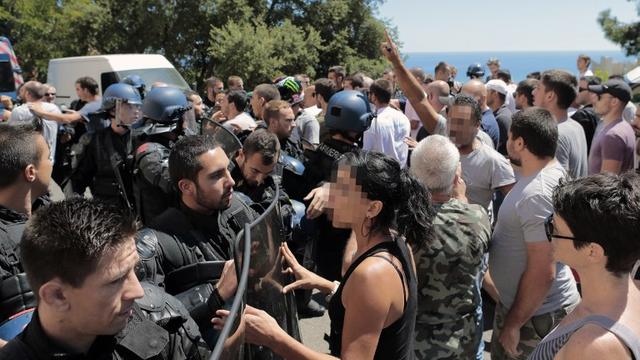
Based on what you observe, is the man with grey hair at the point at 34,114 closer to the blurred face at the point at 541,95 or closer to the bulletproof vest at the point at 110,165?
the bulletproof vest at the point at 110,165

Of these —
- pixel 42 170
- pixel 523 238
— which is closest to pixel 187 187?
pixel 42 170

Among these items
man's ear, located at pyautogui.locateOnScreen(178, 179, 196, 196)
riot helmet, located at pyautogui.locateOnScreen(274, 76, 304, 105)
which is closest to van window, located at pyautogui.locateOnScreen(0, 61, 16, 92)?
riot helmet, located at pyautogui.locateOnScreen(274, 76, 304, 105)

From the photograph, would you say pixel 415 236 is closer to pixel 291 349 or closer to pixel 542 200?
pixel 291 349

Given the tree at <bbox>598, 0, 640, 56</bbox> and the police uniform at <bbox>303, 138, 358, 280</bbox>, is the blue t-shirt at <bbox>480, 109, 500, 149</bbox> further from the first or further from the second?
the tree at <bbox>598, 0, 640, 56</bbox>

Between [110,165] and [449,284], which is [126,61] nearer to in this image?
[110,165]

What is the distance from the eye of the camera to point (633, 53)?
1038 inches

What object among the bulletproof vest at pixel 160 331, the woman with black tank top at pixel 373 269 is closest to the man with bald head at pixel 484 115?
the woman with black tank top at pixel 373 269

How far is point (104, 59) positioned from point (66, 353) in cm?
1204

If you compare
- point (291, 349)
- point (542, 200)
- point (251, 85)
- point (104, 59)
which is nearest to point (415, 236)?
point (291, 349)

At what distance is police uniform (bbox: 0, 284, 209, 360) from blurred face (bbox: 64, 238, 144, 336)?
0.21 ft

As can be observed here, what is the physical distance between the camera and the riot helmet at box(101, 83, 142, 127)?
17.1ft

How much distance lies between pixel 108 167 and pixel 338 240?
7.49ft

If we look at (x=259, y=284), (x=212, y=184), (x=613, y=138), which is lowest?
(x=613, y=138)

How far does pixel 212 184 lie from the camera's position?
2.94 metres
